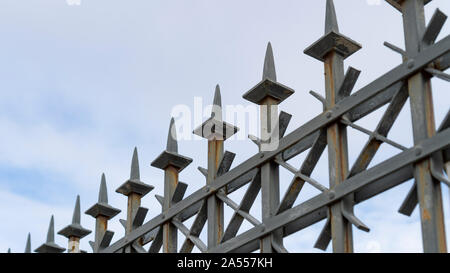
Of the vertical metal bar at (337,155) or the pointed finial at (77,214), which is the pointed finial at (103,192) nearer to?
the pointed finial at (77,214)

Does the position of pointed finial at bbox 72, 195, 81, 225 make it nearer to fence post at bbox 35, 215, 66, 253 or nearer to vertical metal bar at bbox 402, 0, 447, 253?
fence post at bbox 35, 215, 66, 253

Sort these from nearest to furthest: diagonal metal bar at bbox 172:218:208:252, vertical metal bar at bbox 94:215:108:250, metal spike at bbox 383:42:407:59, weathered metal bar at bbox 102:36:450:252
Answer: weathered metal bar at bbox 102:36:450:252
metal spike at bbox 383:42:407:59
diagonal metal bar at bbox 172:218:208:252
vertical metal bar at bbox 94:215:108:250

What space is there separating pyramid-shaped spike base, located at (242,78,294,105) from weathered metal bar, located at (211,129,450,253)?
930 mm

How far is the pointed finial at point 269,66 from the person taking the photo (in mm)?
6215

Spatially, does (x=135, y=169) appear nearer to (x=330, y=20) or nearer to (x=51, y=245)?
(x=51, y=245)

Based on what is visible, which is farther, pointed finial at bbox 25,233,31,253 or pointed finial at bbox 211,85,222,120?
pointed finial at bbox 25,233,31,253

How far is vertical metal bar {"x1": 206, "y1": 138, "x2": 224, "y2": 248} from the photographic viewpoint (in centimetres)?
633

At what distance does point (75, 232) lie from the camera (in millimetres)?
8516

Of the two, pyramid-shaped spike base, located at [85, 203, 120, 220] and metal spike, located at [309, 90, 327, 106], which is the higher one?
pyramid-shaped spike base, located at [85, 203, 120, 220]

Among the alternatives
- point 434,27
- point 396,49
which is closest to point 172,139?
point 396,49

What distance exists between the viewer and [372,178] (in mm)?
5031

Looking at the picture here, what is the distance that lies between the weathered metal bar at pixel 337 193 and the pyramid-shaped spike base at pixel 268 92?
0.93 metres

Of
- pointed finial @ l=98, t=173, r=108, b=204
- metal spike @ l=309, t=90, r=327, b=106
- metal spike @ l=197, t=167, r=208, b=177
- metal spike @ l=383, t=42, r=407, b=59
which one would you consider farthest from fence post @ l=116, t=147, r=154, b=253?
metal spike @ l=383, t=42, r=407, b=59
